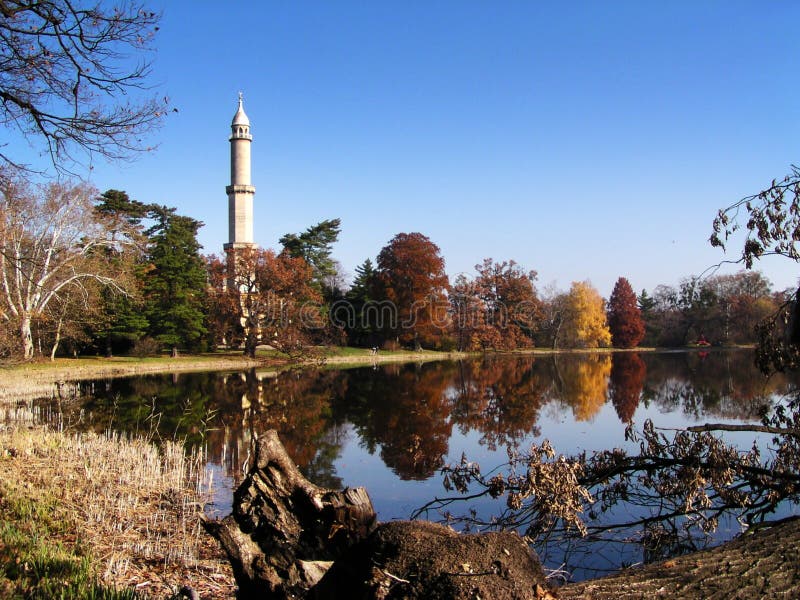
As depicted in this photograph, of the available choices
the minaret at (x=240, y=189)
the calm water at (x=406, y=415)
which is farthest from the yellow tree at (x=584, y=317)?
the minaret at (x=240, y=189)

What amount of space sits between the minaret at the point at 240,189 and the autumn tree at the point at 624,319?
3439cm

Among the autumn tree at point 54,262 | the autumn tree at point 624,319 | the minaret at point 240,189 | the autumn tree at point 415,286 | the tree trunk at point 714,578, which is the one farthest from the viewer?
the autumn tree at point 624,319

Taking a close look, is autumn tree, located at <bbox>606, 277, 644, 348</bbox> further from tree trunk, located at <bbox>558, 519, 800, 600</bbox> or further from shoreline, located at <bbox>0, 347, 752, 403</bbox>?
tree trunk, located at <bbox>558, 519, 800, 600</bbox>

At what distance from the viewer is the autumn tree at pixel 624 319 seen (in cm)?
5747

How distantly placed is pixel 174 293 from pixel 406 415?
940 inches

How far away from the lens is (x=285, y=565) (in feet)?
9.41

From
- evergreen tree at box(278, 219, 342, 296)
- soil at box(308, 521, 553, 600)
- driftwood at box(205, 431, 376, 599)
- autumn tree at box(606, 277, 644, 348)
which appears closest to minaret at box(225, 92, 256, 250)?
evergreen tree at box(278, 219, 342, 296)

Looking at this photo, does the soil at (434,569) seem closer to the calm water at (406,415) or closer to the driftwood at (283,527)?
the driftwood at (283,527)

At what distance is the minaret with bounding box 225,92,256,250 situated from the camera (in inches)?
1870

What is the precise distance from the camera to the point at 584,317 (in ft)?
175

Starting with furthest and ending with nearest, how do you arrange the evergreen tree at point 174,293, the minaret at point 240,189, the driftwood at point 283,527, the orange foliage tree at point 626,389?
the minaret at point 240,189 → the evergreen tree at point 174,293 → the orange foliage tree at point 626,389 → the driftwood at point 283,527

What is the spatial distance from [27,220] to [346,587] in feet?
93.3

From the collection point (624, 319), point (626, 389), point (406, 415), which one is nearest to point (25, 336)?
point (406, 415)

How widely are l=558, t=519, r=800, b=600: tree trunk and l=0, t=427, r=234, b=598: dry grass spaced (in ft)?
9.06
